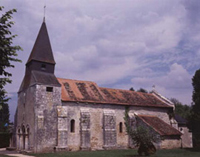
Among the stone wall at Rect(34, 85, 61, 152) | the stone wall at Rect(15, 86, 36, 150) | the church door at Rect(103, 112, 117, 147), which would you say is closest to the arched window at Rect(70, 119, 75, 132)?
the stone wall at Rect(34, 85, 61, 152)

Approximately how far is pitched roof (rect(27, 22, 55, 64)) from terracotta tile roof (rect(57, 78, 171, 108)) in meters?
3.92

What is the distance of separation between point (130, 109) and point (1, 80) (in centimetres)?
2243

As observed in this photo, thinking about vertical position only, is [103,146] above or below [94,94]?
below

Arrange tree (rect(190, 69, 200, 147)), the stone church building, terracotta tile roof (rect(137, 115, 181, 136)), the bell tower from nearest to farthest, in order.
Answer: the bell tower, the stone church building, tree (rect(190, 69, 200, 147)), terracotta tile roof (rect(137, 115, 181, 136))

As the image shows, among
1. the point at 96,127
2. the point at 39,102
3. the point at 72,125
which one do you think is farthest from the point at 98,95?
the point at 39,102

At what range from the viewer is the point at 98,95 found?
30.0 m

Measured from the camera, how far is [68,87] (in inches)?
1145

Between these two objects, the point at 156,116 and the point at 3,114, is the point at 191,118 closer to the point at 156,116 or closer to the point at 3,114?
the point at 156,116

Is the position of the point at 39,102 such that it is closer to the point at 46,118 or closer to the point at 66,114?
the point at 46,118

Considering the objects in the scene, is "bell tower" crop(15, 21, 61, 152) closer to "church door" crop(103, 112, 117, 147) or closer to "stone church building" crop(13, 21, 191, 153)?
"stone church building" crop(13, 21, 191, 153)

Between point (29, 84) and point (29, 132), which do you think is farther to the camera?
point (29, 84)

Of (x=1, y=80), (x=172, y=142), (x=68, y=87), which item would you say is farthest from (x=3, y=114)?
(x=1, y=80)

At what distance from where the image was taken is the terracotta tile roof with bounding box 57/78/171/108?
92.1 ft

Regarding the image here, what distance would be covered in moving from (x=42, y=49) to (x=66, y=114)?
28.7ft
